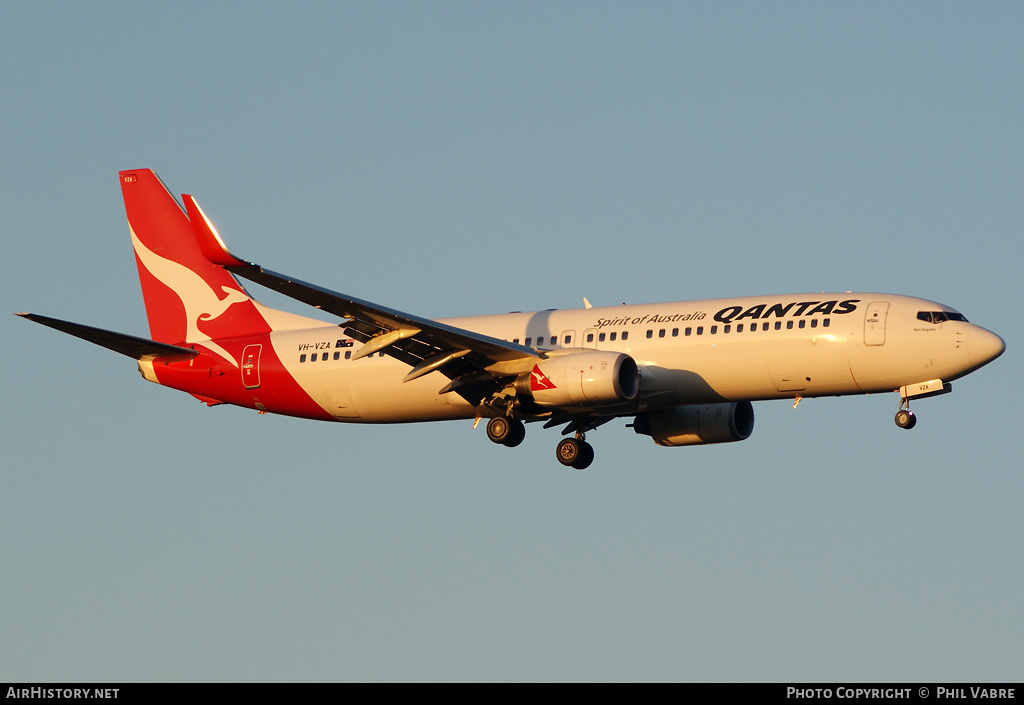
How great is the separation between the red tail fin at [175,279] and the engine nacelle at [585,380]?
13025 mm

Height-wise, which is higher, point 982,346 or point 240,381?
point 240,381

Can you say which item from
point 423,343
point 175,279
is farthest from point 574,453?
point 175,279

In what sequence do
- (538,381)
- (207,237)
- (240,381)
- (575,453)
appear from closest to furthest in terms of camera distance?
(207,237) → (538,381) → (575,453) → (240,381)

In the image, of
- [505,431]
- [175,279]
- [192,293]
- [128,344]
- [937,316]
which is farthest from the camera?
[175,279]

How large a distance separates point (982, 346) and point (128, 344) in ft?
90.8

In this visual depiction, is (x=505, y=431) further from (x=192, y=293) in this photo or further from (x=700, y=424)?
(x=192, y=293)

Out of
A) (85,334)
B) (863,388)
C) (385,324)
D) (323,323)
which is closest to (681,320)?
(863,388)

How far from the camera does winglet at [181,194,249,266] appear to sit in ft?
124

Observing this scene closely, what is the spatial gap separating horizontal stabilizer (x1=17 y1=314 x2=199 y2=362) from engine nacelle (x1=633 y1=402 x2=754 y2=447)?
16.3 m

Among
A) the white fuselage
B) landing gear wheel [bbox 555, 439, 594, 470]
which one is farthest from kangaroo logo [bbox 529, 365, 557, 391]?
landing gear wheel [bbox 555, 439, 594, 470]

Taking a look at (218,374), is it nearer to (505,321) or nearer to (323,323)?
(323,323)

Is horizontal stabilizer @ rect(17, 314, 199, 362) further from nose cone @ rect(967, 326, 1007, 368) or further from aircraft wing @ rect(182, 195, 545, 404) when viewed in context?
nose cone @ rect(967, 326, 1007, 368)

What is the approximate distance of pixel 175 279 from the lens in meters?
55.1
